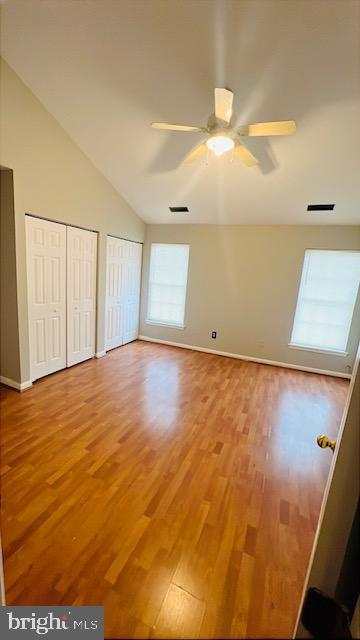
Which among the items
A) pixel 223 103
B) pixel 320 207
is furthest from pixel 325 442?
pixel 320 207

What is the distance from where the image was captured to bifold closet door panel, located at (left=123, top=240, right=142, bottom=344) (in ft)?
15.9

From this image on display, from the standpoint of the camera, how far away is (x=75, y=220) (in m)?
3.44

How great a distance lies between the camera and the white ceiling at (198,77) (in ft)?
5.66

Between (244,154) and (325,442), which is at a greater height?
(244,154)

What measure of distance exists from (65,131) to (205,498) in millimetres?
3995

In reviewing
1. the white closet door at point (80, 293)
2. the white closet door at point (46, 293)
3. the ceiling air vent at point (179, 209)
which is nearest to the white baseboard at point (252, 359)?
the white closet door at point (80, 293)

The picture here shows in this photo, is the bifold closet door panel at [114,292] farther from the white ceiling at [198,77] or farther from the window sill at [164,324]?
the white ceiling at [198,77]

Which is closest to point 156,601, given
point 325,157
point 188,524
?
point 188,524

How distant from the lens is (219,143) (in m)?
2.09

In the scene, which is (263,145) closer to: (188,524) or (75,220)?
(75,220)

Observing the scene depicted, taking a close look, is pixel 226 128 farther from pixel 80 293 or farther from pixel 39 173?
pixel 80 293

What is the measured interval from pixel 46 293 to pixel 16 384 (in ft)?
3.71

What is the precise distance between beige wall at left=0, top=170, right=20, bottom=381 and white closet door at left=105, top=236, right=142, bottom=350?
159 centimetres

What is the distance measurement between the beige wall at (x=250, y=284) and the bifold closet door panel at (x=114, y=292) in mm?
870
